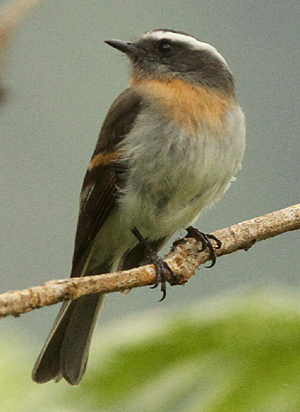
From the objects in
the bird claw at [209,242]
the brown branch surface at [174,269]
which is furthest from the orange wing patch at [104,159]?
the brown branch surface at [174,269]

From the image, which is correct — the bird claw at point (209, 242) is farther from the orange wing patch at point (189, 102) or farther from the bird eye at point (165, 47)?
the bird eye at point (165, 47)

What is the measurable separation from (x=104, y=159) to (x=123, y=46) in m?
0.81

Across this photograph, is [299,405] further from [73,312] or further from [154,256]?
[73,312]

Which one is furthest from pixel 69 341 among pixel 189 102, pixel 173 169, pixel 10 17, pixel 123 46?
pixel 10 17

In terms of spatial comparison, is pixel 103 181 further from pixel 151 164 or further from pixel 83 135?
pixel 83 135

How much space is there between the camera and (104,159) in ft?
12.6

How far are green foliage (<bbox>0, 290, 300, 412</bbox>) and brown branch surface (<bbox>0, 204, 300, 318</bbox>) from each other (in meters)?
0.19

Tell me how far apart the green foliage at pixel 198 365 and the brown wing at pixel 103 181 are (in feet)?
4.35

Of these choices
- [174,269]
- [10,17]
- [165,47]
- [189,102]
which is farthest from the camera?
[165,47]

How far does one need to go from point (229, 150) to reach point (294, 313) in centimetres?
163

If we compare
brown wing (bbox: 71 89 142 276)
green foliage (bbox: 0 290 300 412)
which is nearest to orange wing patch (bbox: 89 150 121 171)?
brown wing (bbox: 71 89 142 276)

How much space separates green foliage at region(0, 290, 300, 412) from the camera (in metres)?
2.00

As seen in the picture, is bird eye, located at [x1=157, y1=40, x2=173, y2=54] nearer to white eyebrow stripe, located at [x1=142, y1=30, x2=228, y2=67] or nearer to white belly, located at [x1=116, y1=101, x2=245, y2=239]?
white eyebrow stripe, located at [x1=142, y1=30, x2=228, y2=67]

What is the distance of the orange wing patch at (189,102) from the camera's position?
142 inches
